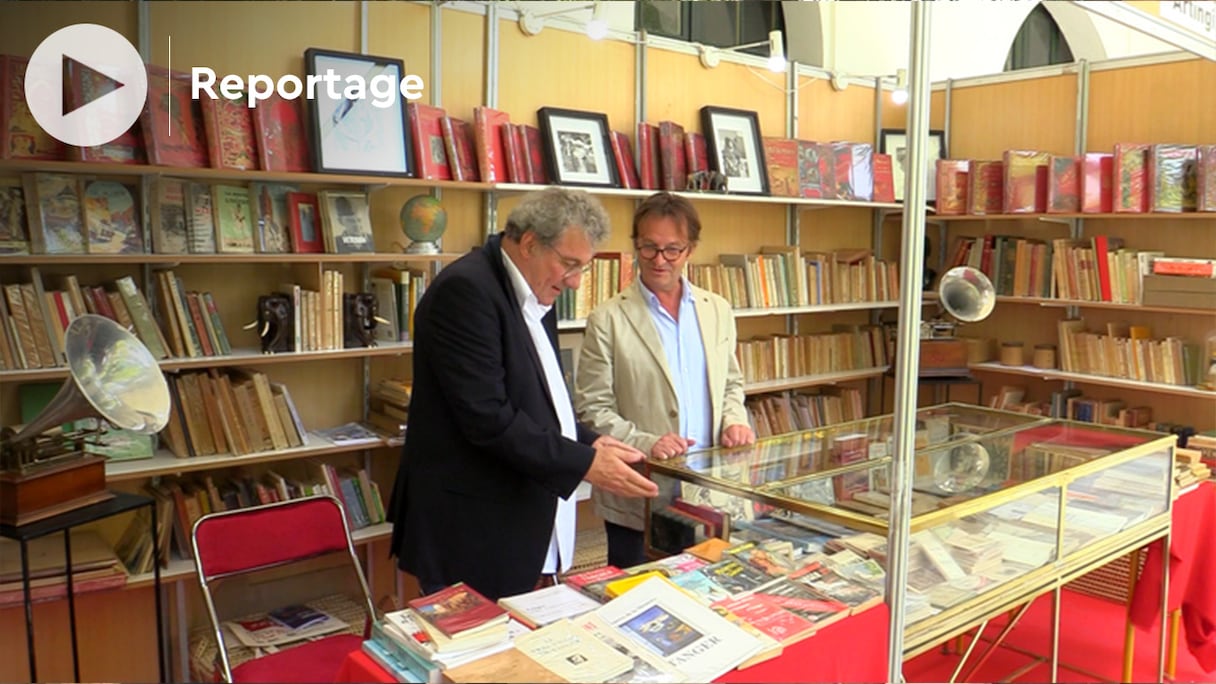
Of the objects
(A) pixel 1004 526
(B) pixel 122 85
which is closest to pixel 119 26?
(B) pixel 122 85

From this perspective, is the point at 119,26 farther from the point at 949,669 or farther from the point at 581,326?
the point at 949,669

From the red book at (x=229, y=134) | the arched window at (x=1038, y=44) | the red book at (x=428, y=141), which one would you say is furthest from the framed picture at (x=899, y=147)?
the red book at (x=229, y=134)

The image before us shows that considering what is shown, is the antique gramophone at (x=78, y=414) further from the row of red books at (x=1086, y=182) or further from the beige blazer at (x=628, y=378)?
the row of red books at (x=1086, y=182)

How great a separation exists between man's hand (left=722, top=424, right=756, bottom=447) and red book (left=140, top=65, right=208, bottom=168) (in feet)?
6.63

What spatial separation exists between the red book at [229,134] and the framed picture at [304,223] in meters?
0.22

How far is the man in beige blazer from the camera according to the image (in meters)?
2.66

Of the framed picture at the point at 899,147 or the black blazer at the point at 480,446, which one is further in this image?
the framed picture at the point at 899,147

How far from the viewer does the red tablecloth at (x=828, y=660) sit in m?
1.63

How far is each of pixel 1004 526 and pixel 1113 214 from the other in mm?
3277

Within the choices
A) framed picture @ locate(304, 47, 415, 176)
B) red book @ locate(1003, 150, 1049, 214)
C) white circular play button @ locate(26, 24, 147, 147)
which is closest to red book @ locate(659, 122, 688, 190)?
framed picture @ locate(304, 47, 415, 176)

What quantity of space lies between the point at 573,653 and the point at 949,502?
1036 mm

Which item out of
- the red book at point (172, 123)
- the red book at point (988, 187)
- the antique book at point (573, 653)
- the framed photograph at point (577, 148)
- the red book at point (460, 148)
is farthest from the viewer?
the red book at point (988, 187)

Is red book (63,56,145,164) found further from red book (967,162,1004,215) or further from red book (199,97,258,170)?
red book (967,162,1004,215)

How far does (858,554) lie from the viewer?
6.55 feet
